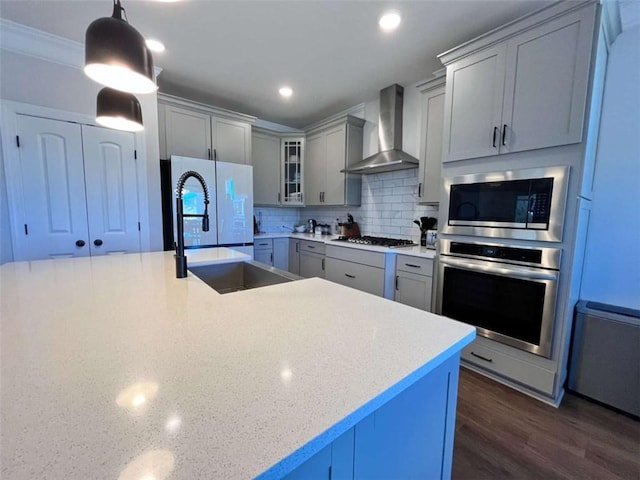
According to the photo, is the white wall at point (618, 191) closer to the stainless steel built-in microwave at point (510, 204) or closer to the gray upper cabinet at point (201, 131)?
the stainless steel built-in microwave at point (510, 204)

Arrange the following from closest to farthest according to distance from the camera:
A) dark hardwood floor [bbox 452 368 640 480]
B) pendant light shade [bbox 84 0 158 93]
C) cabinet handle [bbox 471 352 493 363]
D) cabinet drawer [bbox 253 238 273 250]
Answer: pendant light shade [bbox 84 0 158 93] < dark hardwood floor [bbox 452 368 640 480] < cabinet handle [bbox 471 352 493 363] < cabinet drawer [bbox 253 238 273 250]

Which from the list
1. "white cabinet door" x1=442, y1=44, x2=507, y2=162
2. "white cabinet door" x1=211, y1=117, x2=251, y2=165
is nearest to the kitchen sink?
"white cabinet door" x1=442, y1=44, x2=507, y2=162

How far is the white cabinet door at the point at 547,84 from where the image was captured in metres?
1.49

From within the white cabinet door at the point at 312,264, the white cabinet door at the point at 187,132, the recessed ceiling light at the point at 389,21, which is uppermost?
the recessed ceiling light at the point at 389,21

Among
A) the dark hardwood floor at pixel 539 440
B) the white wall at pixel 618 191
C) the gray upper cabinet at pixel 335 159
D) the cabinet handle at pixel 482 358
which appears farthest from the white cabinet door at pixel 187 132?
the white wall at pixel 618 191

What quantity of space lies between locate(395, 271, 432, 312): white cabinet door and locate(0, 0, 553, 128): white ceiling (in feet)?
6.28

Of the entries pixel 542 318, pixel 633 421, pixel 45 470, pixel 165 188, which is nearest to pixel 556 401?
pixel 633 421

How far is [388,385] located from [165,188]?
10.3 ft

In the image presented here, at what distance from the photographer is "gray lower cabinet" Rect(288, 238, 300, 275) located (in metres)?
3.78

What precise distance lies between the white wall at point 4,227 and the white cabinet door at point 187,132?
130cm

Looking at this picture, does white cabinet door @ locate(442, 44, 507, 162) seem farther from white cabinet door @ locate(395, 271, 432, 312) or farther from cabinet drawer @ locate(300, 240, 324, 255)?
cabinet drawer @ locate(300, 240, 324, 255)

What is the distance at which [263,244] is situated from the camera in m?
3.68

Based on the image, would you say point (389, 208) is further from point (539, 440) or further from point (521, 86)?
point (539, 440)

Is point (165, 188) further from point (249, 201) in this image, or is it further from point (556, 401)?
point (556, 401)
